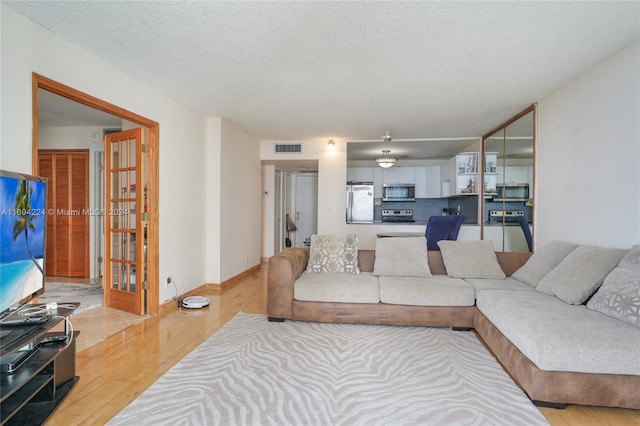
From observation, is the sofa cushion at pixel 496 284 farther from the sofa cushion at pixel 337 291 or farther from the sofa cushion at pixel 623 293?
the sofa cushion at pixel 337 291

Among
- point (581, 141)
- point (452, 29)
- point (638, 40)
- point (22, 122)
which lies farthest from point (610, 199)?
point (22, 122)

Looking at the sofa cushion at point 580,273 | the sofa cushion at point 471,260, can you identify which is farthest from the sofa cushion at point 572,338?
the sofa cushion at point 471,260

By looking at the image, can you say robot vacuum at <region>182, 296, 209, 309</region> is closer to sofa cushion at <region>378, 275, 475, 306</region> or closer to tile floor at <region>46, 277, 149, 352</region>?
A: tile floor at <region>46, 277, 149, 352</region>

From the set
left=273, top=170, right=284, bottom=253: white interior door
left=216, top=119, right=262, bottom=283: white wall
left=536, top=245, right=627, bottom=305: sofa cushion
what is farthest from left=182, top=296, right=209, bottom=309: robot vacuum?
left=536, top=245, right=627, bottom=305: sofa cushion

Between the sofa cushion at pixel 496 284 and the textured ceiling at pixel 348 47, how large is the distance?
2.03 metres

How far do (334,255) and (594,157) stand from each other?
267cm

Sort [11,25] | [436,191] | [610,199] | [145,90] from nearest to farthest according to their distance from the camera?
1. [11,25]
2. [610,199]
3. [145,90]
4. [436,191]

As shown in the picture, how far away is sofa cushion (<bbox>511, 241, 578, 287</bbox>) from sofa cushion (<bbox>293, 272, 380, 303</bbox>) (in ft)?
4.88

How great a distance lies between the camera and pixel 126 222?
3.52m

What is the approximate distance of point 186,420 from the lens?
168 cm

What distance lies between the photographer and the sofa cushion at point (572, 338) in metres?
1.72

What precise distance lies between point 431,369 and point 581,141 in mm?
2598

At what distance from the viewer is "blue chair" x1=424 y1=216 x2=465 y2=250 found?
182 inches

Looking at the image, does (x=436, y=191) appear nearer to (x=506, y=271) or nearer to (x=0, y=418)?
(x=506, y=271)
